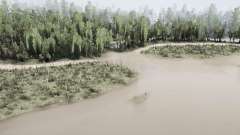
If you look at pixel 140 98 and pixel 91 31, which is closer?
pixel 140 98

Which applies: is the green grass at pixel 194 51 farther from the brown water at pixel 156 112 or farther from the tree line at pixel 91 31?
the brown water at pixel 156 112

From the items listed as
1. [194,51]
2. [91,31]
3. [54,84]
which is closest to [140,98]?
[54,84]

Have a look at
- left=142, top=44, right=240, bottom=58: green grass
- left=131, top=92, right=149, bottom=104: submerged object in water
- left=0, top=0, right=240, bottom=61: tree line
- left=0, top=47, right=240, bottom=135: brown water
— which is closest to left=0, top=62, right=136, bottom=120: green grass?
left=0, top=47, right=240, bottom=135: brown water

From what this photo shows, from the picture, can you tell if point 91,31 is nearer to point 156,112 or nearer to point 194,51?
point 194,51

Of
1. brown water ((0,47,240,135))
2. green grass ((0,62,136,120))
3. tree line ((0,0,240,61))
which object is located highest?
tree line ((0,0,240,61))

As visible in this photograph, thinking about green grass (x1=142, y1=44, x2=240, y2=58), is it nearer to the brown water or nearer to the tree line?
the tree line

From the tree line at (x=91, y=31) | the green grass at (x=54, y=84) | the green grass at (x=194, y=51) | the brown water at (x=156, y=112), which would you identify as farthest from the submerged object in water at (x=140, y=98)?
the green grass at (x=194, y=51)
